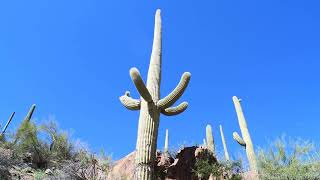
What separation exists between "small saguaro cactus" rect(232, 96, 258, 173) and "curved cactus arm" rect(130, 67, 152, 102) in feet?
19.0

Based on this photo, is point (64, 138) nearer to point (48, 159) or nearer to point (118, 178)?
point (48, 159)

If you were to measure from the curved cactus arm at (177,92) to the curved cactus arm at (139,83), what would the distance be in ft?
1.17

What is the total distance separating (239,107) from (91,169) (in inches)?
246

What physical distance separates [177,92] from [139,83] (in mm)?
907

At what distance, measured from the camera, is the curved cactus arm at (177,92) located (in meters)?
8.34

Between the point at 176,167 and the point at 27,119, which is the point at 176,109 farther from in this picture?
the point at 27,119

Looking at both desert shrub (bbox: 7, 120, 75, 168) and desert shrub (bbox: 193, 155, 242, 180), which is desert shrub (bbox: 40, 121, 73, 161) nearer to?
desert shrub (bbox: 7, 120, 75, 168)

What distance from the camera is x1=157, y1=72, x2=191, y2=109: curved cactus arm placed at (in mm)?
8336

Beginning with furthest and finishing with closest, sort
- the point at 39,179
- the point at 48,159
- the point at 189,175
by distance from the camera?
the point at 48,159
the point at 39,179
the point at 189,175

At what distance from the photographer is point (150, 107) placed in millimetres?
8492

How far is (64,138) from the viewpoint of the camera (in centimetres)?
1501

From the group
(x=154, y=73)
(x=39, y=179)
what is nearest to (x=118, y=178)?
(x=39, y=179)

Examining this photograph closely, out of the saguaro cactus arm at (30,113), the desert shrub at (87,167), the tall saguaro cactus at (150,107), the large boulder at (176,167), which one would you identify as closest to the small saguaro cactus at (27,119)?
the saguaro cactus arm at (30,113)

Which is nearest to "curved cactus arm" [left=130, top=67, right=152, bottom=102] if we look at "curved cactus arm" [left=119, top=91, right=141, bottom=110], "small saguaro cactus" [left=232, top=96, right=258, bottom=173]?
"curved cactus arm" [left=119, top=91, right=141, bottom=110]
